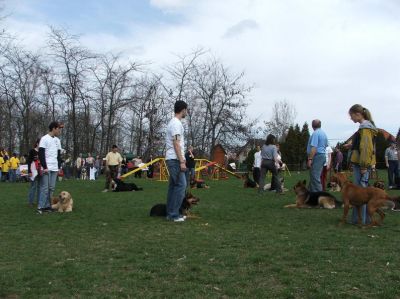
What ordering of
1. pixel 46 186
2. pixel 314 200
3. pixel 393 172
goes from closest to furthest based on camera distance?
1. pixel 46 186
2. pixel 314 200
3. pixel 393 172

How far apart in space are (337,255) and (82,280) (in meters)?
2.86

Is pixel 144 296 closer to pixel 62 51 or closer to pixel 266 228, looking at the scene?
pixel 266 228

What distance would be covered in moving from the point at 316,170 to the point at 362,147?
131 inches

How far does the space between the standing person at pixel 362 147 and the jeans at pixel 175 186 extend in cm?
291

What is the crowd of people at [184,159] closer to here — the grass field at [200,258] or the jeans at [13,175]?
the grass field at [200,258]

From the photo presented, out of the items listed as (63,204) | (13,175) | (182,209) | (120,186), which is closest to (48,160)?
(63,204)

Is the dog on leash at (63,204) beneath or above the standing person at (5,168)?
beneath

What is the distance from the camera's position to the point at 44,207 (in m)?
9.81

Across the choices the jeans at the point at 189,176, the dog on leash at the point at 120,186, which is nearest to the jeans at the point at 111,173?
the dog on leash at the point at 120,186

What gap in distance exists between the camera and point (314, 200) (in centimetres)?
999

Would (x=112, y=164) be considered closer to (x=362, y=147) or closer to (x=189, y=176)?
(x=189, y=176)

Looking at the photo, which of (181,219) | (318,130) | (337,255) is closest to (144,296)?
(337,255)

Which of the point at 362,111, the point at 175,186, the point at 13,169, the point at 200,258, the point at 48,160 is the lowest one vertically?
the point at 200,258

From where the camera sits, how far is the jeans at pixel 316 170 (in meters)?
10.3
